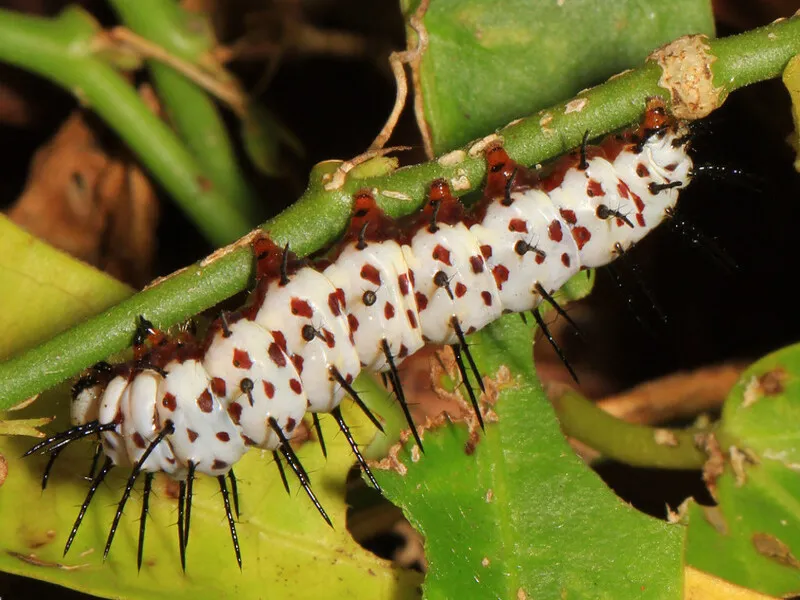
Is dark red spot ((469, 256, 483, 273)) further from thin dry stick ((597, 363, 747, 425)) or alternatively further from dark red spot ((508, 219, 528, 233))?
thin dry stick ((597, 363, 747, 425))

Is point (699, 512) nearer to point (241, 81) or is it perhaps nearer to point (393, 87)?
point (393, 87)

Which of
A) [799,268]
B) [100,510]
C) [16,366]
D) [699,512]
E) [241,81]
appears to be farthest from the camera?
[241,81]

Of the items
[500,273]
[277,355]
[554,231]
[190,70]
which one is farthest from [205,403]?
[190,70]

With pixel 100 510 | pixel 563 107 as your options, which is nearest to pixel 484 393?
pixel 563 107

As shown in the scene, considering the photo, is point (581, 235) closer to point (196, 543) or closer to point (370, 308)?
point (370, 308)

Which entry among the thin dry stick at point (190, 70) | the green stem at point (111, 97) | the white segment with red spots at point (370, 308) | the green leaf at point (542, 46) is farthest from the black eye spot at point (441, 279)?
the thin dry stick at point (190, 70)

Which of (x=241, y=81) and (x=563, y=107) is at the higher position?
(x=241, y=81)

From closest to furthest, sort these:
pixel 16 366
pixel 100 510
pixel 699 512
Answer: pixel 16 366, pixel 100 510, pixel 699 512

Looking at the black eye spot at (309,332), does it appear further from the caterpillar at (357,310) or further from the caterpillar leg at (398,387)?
the caterpillar leg at (398,387)
